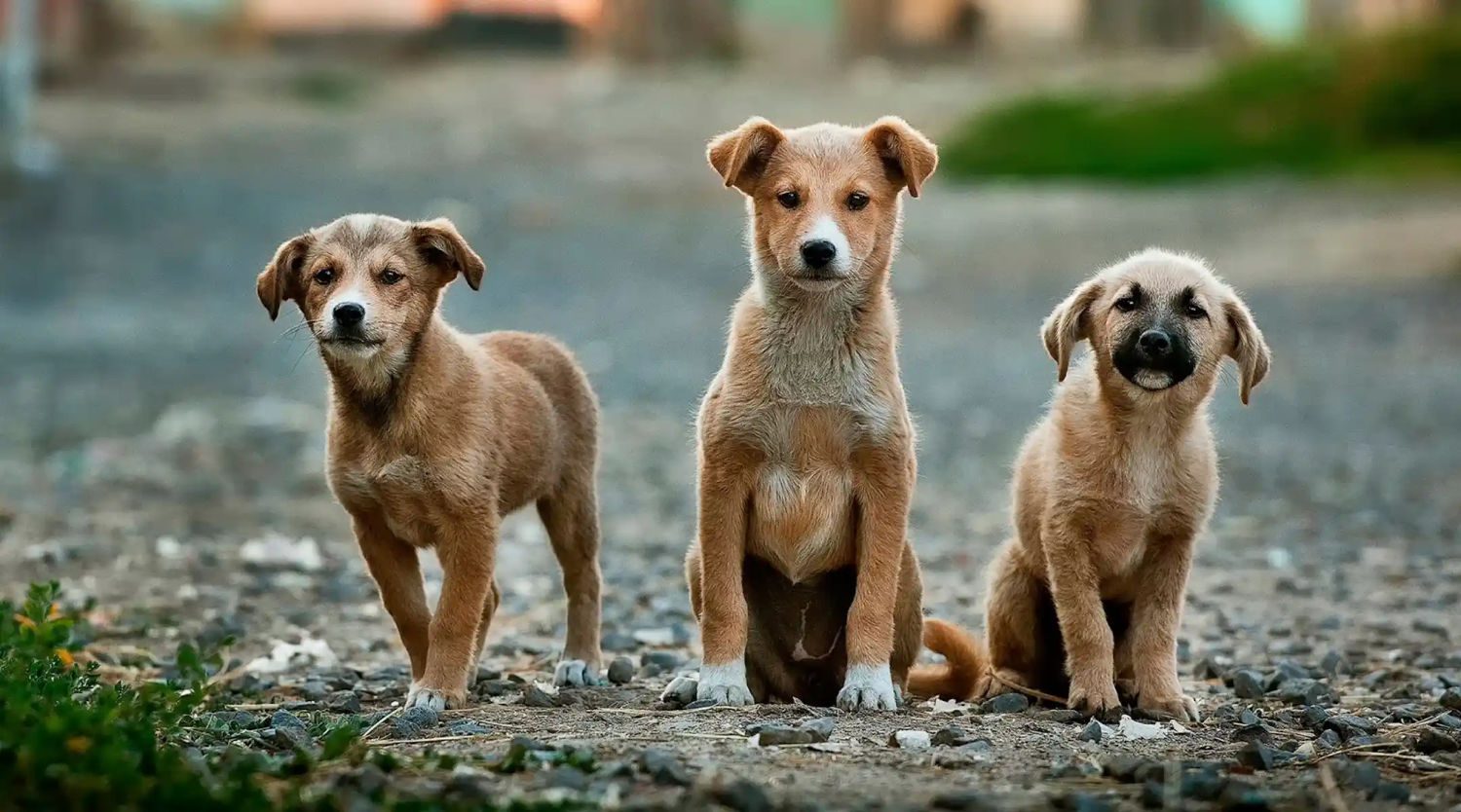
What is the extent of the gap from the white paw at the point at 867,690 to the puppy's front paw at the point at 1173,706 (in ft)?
2.41

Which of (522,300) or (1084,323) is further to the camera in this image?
(522,300)

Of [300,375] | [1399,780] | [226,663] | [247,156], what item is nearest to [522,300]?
[300,375]

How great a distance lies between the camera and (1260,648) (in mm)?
7469

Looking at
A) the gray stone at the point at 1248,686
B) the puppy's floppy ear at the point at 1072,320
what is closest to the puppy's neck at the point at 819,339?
the puppy's floppy ear at the point at 1072,320

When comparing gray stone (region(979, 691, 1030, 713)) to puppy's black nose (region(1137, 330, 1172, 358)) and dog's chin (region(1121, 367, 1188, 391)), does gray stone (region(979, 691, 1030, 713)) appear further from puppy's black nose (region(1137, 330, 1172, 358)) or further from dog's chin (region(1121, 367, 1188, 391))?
puppy's black nose (region(1137, 330, 1172, 358))

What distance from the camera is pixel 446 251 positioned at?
605 cm

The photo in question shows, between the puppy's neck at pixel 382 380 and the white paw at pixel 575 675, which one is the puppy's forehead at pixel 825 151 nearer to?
the puppy's neck at pixel 382 380

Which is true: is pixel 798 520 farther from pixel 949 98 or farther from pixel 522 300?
pixel 949 98

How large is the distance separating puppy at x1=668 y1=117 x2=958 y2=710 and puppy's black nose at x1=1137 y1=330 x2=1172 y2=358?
2.39 ft

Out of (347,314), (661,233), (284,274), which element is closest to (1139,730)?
(347,314)

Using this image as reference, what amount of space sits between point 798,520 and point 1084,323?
1056mm

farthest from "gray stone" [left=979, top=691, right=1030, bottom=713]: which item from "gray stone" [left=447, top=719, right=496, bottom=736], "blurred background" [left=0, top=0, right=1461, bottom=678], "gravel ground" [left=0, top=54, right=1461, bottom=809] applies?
"blurred background" [left=0, top=0, right=1461, bottom=678]

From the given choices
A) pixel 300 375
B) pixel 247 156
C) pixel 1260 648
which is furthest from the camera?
pixel 247 156

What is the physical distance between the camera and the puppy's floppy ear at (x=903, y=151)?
604 centimetres
